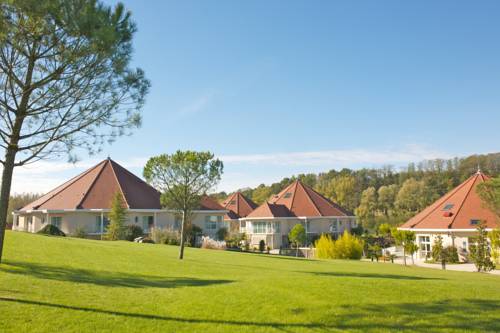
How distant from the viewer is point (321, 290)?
10.2 metres

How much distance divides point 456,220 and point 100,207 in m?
29.3

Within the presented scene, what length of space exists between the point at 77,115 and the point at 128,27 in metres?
2.54

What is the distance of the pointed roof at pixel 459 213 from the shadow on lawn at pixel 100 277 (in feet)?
86.6

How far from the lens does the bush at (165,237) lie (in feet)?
104

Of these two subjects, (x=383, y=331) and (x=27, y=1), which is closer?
(x=383, y=331)

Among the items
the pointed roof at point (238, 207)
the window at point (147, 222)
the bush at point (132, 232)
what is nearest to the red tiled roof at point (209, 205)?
the window at point (147, 222)

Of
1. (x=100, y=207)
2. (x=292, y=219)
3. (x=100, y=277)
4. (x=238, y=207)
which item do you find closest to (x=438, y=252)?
(x=292, y=219)

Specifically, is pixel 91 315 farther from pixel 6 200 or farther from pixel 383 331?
pixel 383 331

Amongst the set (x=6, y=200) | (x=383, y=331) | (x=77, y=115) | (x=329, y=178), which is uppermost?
(x=329, y=178)

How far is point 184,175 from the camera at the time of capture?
70.3 ft

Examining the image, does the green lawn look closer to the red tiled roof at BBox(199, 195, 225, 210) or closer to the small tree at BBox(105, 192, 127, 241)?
the small tree at BBox(105, 192, 127, 241)

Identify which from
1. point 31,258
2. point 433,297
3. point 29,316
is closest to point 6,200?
point 29,316

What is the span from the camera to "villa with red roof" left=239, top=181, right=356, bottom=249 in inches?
1854

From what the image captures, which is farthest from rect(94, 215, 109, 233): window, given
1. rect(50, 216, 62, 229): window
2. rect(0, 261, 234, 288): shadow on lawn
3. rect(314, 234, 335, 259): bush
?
rect(0, 261, 234, 288): shadow on lawn
